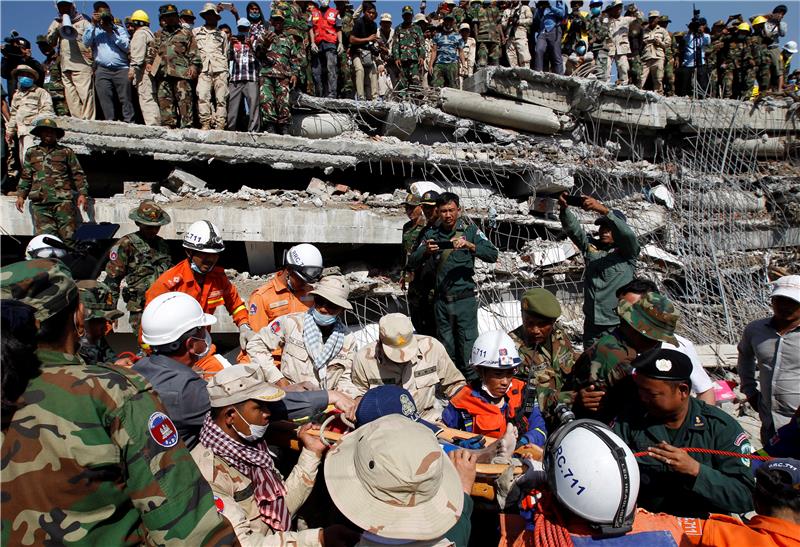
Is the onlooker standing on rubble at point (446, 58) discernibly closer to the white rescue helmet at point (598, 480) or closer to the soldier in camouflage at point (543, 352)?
the soldier in camouflage at point (543, 352)

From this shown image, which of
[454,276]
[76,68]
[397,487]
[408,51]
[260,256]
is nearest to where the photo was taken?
[397,487]

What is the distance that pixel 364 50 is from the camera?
8406 mm

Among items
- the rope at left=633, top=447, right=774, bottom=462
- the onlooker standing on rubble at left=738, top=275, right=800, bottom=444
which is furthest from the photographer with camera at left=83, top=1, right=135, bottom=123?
the onlooker standing on rubble at left=738, top=275, right=800, bottom=444

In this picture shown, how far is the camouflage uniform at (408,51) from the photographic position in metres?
8.54

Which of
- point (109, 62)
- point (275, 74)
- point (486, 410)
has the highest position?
point (109, 62)

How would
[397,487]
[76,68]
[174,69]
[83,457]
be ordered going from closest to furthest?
[83,457] < [397,487] < [174,69] < [76,68]

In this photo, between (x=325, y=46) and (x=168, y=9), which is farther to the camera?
(x=325, y=46)

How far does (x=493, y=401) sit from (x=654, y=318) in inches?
39.7

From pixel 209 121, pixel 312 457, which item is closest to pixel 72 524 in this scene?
pixel 312 457

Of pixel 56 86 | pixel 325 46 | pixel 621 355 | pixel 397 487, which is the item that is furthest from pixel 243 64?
pixel 397 487

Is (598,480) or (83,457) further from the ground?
(83,457)

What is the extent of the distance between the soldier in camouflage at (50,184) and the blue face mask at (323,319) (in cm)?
371

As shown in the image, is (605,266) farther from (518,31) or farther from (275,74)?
(518,31)

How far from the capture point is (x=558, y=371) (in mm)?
3248
